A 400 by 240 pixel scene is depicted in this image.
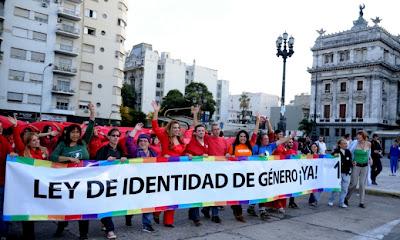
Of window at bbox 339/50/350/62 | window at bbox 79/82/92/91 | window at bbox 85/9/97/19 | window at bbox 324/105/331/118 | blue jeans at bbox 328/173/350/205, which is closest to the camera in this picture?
blue jeans at bbox 328/173/350/205

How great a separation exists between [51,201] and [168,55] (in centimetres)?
9394

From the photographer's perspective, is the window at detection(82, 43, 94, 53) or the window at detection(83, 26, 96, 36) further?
the window at detection(83, 26, 96, 36)

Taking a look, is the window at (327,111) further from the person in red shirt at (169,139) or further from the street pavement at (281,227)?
the person in red shirt at (169,139)

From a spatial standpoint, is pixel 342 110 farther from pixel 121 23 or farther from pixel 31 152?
pixel 31 152

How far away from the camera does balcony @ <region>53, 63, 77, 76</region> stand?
1789 inches

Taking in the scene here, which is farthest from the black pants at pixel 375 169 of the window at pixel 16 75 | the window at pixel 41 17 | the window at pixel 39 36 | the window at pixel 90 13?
the window at pixel 90 13

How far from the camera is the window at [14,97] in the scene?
41.8 meters

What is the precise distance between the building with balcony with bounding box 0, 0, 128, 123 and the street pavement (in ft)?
122

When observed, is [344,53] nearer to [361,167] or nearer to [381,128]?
[381,128]

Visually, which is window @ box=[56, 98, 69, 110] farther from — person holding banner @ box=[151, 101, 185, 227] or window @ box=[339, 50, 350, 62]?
window @ box=[339, 50, 350, 62]

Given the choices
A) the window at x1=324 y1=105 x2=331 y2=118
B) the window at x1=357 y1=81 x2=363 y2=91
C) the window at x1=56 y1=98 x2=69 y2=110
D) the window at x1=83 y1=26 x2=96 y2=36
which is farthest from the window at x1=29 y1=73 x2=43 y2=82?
the window at x1=357 y1=81 x2=363 y2=91

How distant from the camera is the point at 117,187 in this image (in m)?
5.76

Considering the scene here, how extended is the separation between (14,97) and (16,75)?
2.48 meters

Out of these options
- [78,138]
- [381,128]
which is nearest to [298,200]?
[78,138]
